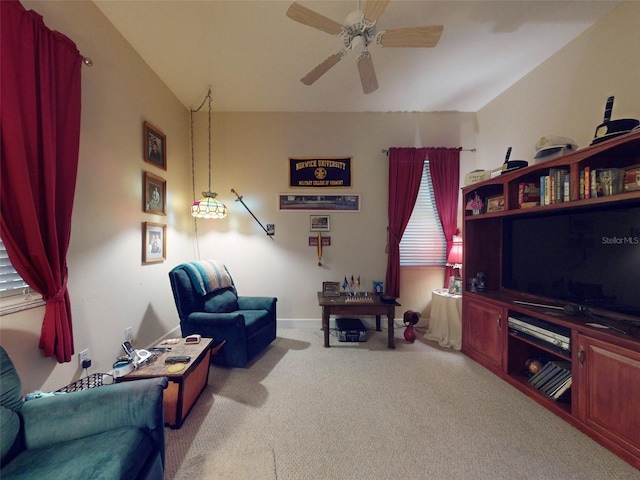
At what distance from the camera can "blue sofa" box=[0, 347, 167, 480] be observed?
0.93 m

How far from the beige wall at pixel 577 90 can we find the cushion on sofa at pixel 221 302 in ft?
12.6

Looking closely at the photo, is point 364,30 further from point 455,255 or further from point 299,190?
point 455,255

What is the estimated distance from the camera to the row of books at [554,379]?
1.84 meters

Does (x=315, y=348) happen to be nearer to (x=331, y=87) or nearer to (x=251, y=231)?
(x=251, y=231)

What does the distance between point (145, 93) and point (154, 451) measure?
3.16 m

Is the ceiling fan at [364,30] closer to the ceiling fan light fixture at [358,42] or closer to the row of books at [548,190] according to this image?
the ceiling fan light fixture at [358,42]

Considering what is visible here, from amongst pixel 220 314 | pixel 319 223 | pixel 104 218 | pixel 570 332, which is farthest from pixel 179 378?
pixel 570 332

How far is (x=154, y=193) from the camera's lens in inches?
107

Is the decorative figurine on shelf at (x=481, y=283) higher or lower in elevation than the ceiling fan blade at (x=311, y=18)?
lower

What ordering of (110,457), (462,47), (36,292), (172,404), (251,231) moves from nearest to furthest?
1. (110,457)
2. (36,292)
3. (172,404)
4. (462,47)
5. (251,231)

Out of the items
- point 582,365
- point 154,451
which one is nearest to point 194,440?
point 154,451

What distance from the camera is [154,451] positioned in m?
1.15

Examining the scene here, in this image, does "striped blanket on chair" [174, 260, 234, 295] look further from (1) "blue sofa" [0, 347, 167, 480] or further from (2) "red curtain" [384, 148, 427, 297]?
(2) "red curtain" [384, 148, 427, 297]

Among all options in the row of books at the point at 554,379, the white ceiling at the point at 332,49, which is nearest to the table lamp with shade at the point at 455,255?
the row of books at the point at 554,379
